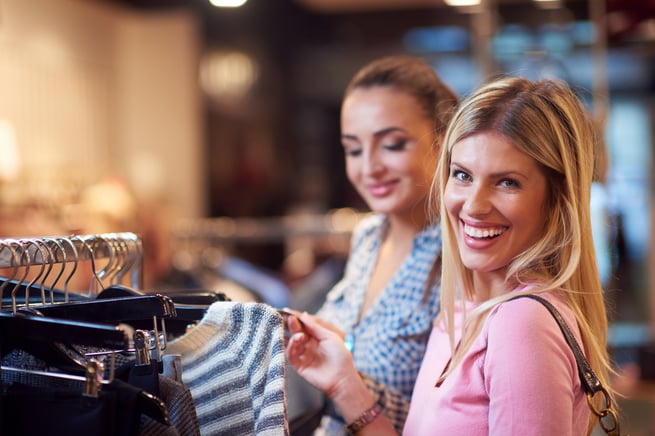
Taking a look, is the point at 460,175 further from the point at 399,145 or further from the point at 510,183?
the point at 399,145

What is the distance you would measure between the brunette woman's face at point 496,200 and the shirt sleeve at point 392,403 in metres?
0.38

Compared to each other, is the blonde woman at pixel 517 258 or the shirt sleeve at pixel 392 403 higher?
the blonde woman at pixel 517 258

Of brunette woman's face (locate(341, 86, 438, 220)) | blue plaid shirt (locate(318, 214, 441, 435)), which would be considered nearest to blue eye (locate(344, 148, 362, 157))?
brunette woman's face (locate(341, 86, 438, 220))

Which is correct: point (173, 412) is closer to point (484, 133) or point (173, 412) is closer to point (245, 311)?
point (245, 311)

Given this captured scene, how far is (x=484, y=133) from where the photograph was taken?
116 cm

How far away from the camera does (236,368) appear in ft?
3.81

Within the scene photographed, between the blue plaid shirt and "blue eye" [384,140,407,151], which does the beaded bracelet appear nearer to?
the blue plaid shirt

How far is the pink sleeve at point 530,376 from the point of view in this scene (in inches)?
39.7

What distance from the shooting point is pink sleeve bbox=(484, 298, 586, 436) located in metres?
1.01

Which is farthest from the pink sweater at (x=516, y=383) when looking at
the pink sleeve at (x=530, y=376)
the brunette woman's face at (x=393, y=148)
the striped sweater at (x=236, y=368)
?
the brunette woman's face at (x=393, y=148)

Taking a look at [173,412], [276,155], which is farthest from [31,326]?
[276,155]

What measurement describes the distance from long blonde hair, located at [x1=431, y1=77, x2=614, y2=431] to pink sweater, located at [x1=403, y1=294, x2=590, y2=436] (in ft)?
0.12

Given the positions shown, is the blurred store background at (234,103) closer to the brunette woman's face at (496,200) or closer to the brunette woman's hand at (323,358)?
the brunette woman's hand at (323,358)

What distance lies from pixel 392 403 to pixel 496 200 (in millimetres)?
501
